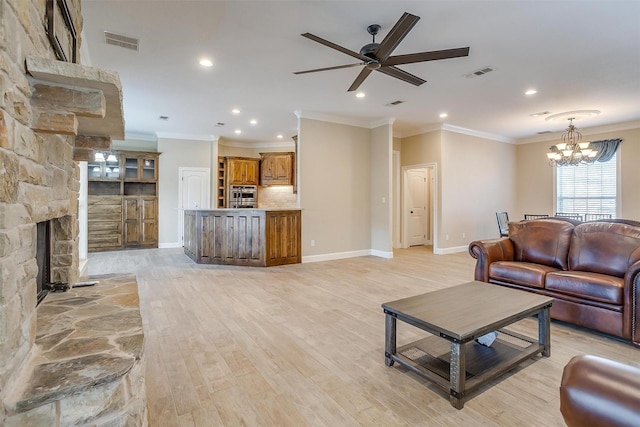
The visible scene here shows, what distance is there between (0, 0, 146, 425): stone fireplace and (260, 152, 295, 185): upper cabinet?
23.0ft

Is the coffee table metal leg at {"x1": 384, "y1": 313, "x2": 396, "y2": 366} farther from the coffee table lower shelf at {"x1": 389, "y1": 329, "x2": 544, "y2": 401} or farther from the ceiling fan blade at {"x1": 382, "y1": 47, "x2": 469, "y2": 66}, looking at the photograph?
the ceiling fan blade at {"x1": 382, "y1": 47, "x2": 469, "y2": 66}

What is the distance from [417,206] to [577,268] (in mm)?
5455

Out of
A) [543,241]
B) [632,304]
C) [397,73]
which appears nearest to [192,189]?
[397,73]

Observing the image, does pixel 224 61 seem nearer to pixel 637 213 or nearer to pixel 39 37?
pixel 39 37

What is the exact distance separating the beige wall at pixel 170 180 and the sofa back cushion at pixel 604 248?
7911 millimetres

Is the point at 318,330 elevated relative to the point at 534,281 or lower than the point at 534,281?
lower

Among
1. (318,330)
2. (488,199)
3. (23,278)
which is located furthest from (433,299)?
(488,199)

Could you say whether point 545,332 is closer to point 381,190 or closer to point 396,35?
point 396,35

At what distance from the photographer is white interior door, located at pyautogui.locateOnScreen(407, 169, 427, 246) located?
847 centimetres

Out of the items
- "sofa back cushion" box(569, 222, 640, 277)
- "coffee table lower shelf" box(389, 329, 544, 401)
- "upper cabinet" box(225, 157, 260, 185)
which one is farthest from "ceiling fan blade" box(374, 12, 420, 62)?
"upper cabinet" box(225, 157, 260, 185)

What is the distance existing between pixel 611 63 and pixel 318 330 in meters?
4.90

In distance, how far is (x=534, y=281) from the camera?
10.5 ft

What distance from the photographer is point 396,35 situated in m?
2.71

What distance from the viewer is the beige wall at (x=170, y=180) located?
7980 millimetres
